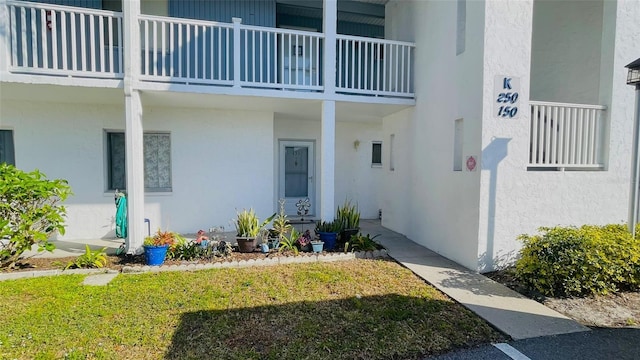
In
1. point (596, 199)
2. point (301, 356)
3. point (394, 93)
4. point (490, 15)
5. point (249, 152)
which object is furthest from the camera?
point (249, 152)

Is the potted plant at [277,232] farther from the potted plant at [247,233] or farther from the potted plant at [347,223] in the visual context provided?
the potted plant at [347,223]

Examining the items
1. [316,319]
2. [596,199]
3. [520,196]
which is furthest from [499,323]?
[596,199]

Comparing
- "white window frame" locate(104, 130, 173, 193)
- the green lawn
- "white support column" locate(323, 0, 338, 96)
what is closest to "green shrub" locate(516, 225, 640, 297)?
the green lawn

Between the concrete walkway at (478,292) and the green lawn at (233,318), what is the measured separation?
212 millimetres

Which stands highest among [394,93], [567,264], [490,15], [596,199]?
[490,15]

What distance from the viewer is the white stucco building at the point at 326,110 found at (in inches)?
201

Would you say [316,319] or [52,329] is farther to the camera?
[316,319]

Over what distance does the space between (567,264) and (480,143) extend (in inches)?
78.9

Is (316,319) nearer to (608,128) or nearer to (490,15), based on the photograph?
(490,15)

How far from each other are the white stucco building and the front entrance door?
4cm

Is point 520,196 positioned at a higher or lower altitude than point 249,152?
lower

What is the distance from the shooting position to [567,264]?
4.19 meters

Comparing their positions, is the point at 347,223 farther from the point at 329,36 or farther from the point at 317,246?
the point at 329,36

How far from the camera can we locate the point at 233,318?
143 inches
